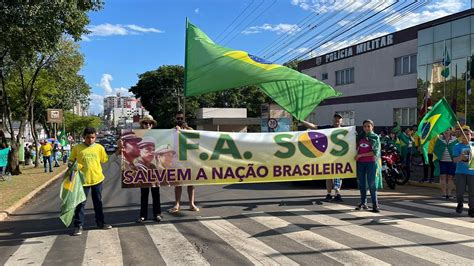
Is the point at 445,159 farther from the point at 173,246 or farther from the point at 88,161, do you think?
the point at 88,161

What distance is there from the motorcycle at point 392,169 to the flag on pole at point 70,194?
8.76m

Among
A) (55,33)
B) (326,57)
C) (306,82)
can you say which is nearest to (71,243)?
(306,82)

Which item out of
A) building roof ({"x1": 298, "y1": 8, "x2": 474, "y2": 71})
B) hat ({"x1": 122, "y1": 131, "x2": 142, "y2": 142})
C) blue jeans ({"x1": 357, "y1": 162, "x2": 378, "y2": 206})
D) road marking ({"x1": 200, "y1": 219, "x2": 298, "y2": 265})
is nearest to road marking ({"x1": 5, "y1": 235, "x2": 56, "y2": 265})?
hat ({"x1": 122, "y1": 131, "x2": 142, "y2": 142})

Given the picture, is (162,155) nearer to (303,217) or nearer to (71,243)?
(71,243)

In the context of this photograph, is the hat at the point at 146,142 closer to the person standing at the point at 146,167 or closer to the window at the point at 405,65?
the person standing at the point at 146,167

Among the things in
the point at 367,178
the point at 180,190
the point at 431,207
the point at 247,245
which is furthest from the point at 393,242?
the point at 180,190

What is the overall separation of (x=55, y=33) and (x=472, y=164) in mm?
11389

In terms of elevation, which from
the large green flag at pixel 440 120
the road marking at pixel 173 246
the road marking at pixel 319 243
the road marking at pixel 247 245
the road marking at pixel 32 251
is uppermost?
the large green flag at pixel 440 120

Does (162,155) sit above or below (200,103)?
below

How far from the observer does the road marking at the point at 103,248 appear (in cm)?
591

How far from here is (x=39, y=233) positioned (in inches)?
306

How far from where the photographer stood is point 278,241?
6730mm

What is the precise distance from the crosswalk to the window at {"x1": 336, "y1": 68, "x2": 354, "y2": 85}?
28.1 metres

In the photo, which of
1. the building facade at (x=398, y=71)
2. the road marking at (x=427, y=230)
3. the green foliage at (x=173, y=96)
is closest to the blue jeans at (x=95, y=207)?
the road marking at (x=427, y=230)
